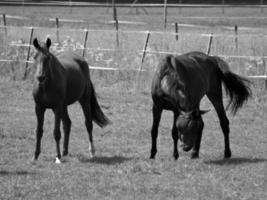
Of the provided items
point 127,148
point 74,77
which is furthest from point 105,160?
point 74,77

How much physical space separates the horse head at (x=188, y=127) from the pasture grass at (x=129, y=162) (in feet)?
1.16

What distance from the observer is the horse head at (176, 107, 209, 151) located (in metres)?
9.79

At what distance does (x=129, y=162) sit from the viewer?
10109mm

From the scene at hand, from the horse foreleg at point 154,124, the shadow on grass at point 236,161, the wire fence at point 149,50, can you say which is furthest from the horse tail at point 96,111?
the wire fence at point 149,50

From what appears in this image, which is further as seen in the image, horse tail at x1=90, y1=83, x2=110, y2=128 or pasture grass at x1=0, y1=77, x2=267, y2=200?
horse tail at x1=90, y1=83, x2=110, y2=128

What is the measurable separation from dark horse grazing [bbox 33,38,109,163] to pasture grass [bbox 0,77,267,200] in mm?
472

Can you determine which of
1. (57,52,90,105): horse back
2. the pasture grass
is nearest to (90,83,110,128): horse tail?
(57,52,90,105): horse back

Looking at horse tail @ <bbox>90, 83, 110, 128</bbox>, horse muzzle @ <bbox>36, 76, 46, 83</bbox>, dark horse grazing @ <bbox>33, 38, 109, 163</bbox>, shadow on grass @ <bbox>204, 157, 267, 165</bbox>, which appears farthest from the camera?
horse tail @ <bbox>90, 83, 110, 128</bbox>

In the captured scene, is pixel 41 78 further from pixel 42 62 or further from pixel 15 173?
pixel 15 173

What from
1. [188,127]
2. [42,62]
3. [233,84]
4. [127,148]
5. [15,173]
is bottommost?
[127,148]

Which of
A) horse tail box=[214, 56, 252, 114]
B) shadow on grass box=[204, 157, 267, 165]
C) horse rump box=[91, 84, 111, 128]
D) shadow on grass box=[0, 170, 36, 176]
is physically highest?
horse tail box=[214, 56, 252, 114]

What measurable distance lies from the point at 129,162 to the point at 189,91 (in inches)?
54.5

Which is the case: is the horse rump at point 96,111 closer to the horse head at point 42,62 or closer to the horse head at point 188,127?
the horse head at point 42,62

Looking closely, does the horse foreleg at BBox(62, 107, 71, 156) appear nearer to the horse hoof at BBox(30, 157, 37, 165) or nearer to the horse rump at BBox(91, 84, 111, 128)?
the horse rump at BBox(91, 84, 111, 128)
